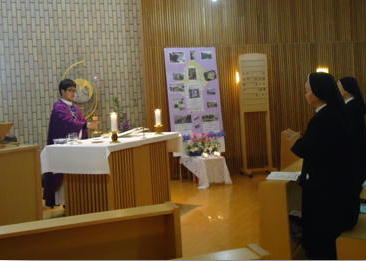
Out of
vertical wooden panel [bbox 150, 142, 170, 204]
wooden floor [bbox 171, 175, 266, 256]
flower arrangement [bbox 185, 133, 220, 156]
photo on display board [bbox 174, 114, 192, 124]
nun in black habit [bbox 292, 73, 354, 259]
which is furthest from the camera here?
photo on display board [bbox 174, 114, 192, 124]

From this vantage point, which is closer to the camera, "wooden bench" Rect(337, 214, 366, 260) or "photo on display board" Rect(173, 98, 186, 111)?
"wooden bench" Rect(337, 214, 366, 260)

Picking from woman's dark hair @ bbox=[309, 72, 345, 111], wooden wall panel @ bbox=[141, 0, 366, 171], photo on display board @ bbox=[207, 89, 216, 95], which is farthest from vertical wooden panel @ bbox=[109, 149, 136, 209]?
photo on display board @ bbox=[207, 89, 216, 95]

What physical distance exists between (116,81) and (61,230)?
6.66m

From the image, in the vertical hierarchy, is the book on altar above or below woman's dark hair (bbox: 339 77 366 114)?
below

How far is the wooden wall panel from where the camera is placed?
8.70 m

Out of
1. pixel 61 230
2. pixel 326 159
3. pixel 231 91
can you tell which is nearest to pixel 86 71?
pixel 231 91

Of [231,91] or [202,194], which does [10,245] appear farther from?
[231,91]

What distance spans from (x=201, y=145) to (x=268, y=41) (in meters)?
3.04

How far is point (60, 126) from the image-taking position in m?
6.17

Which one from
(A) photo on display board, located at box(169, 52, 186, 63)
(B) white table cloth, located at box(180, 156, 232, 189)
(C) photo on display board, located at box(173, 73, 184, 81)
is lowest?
(B) white table cloth, located at box(180, 156, 232, 189)

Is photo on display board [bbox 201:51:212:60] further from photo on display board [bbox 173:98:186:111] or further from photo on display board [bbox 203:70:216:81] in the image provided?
photo on display board [bbox 173:98:186:111]

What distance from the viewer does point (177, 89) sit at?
8.51 m

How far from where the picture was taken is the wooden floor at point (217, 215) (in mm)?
4605

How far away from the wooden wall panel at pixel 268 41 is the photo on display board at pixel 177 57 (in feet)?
0.81
